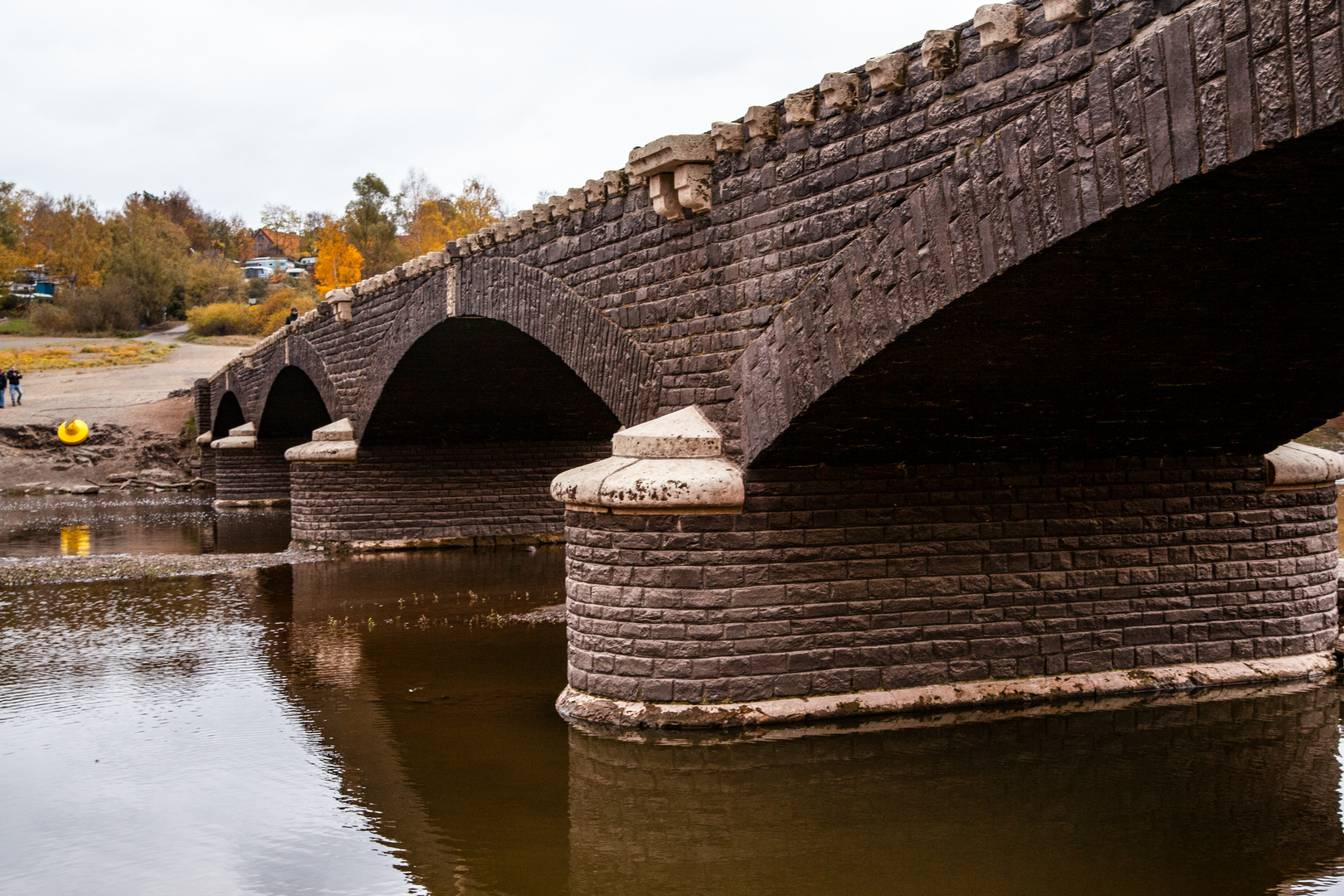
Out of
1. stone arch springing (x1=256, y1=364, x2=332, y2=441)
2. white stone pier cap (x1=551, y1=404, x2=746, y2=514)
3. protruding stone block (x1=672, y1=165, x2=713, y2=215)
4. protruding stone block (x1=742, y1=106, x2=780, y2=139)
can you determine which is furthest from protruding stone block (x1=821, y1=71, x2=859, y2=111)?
stone arch springing (x1=256, y1=364, x2=332, y2=441)

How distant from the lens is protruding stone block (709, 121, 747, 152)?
7.01 m

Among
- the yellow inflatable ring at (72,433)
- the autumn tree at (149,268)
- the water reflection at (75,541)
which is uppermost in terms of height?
the autumn tree at (149,268)

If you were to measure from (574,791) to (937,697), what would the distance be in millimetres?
2623

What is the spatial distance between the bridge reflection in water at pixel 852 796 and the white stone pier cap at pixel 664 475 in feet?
4.64

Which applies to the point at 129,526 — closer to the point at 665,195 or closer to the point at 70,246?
the point at 665,195

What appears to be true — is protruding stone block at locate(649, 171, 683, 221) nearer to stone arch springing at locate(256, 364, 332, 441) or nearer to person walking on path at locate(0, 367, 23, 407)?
stone arch springing at locate(256, 364, 332, 441)

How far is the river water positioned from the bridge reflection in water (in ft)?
0.06

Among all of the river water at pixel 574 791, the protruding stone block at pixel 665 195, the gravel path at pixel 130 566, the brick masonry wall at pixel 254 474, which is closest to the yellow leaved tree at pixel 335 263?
the brick masonry wall at pixel 254 474

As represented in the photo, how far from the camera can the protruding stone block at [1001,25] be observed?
489 cm

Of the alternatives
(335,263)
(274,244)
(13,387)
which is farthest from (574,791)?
(274,244)

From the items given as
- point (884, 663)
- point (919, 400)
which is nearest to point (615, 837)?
point (884, 663)

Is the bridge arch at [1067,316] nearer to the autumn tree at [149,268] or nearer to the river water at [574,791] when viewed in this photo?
the river water at [574,791]

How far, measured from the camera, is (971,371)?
622 cm

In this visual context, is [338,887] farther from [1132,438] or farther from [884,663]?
[1132,438]
